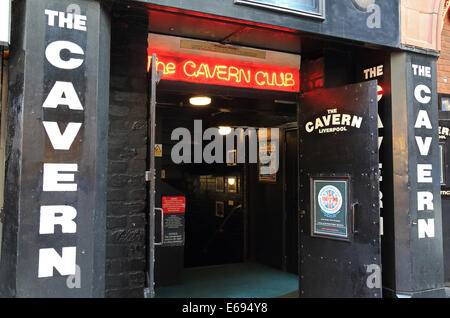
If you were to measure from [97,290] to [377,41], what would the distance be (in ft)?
12.8

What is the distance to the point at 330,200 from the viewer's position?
472 cm

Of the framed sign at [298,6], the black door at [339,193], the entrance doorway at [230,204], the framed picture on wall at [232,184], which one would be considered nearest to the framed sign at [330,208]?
the black door at [339,193]

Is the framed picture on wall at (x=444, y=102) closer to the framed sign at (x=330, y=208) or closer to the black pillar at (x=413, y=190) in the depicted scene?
the black pillar at (x=413, y=190)

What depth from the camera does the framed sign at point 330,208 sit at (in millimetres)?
4551

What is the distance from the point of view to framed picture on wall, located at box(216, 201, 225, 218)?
879cm

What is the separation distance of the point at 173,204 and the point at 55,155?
350cm

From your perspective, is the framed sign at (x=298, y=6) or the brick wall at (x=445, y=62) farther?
the brick wall at (x=445, y=62)

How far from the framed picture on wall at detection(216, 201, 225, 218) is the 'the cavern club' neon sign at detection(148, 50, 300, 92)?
3.89 metres

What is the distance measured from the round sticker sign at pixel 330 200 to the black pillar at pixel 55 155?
264 centimetres

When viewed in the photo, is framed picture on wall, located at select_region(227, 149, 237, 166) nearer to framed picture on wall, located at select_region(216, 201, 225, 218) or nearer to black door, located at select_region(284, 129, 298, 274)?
framed picture on wall, located at select_region(216, 201, 225, 218)

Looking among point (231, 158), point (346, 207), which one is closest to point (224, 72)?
point (346, 207)

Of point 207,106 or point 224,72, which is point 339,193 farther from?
point 207,106

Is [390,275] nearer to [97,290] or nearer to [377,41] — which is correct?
[377,41]

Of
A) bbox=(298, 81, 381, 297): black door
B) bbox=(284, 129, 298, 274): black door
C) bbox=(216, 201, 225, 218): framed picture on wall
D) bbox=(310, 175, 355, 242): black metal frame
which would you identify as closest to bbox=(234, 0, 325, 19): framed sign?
bbox=(298, 81, 381, 297): black door
